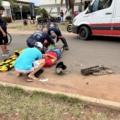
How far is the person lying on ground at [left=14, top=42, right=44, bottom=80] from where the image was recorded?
534 cm

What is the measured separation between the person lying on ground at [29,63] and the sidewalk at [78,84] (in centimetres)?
27

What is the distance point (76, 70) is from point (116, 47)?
3.40m

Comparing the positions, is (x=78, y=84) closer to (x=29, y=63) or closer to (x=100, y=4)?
(x=29, y=63)

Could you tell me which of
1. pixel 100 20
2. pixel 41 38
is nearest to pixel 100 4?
pixel 100 20

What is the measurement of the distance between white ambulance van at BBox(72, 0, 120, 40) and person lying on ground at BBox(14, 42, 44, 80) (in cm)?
521

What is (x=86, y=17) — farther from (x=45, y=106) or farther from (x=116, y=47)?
(x=45, y=106)

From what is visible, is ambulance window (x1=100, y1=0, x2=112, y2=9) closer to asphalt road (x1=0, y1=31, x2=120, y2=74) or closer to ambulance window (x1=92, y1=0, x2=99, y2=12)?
ambulance window (x1=92, y1=0, x2=99, y2=12)

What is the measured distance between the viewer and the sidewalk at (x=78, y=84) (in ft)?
15.0

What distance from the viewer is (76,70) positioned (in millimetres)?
6230

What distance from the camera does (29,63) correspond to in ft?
17.6

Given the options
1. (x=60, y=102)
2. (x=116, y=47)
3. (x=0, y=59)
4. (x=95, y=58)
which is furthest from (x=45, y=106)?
(x=116, y=47)

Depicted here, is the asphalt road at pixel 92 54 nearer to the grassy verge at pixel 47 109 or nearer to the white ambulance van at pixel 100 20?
Result: the white ambulance van at pixel 100 20

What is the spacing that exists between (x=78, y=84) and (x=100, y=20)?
18.5ft

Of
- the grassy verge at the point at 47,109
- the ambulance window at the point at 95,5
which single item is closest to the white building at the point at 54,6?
the ambulance window at the point at 95,5
